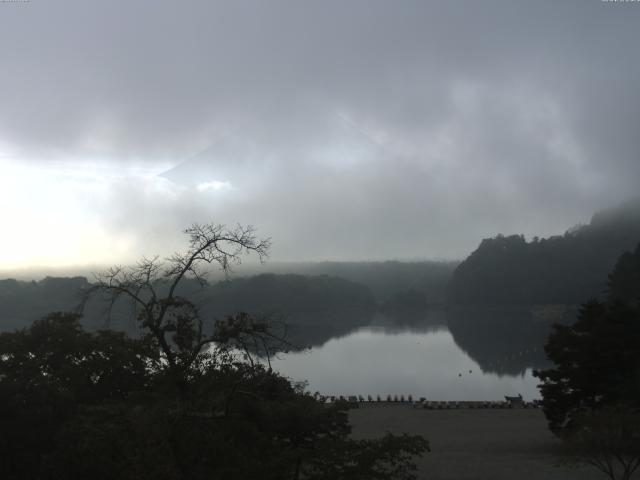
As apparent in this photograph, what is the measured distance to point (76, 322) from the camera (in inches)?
492

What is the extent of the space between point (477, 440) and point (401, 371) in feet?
65.6

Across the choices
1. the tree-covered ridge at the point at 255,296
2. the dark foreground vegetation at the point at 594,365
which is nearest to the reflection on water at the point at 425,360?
the dark foreground vegetation at the point at 594,365

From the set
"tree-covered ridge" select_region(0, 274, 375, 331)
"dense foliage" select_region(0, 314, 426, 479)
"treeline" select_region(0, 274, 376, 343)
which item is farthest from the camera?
"tree-covered ridge" select_region(0, 274, 375, 331)

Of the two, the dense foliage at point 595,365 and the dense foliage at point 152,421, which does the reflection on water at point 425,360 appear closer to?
the dense foliage at point 595,365

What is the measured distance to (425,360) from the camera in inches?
1556

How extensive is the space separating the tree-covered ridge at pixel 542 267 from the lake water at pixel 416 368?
38.0m

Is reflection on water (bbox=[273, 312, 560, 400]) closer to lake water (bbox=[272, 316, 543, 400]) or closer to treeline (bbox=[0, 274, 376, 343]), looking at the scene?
→ lake water (bbox=[272, 316, 543, 400])

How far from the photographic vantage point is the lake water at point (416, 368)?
2819cm

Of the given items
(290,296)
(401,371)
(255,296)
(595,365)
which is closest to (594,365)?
(595,365)

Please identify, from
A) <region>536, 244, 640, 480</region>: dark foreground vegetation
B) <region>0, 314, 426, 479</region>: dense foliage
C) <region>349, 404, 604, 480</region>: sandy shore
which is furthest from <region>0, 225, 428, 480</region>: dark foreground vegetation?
<region>536, 244, 640, 480</region>: dark foreground vegetation

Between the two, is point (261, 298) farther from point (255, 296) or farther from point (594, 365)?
point (594, 365)

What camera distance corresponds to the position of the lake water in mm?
28188

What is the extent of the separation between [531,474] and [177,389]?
7.84 metres

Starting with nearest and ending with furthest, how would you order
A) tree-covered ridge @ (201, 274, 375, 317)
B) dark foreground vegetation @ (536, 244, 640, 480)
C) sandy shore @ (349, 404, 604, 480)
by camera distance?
sandy shore @ (349, 404, 604, 480) → dark foreground vegetation @ (536, 244, 640, 480) → tree-covered ridge @ (201, 274, 375, 317)
